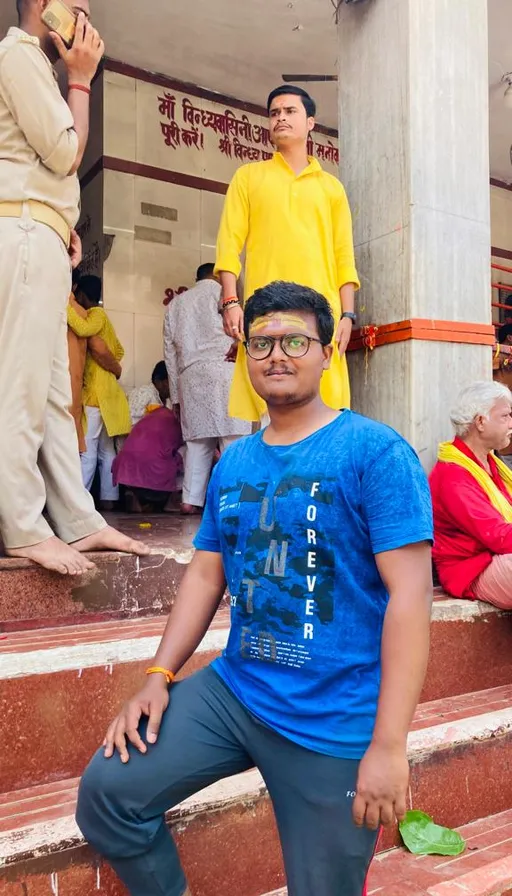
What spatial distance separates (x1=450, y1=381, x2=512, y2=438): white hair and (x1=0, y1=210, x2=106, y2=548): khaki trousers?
76.4 inches

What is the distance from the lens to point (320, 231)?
11.8 ft

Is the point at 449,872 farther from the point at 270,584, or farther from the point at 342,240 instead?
the point at 342,240

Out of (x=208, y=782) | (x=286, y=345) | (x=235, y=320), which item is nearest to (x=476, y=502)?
(x=235, y=320)

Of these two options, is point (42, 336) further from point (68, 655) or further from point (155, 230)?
point (155, 230)

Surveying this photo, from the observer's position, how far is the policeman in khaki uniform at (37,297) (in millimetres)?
2480

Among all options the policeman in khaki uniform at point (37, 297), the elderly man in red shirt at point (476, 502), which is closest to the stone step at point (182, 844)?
the policeman in khaki uniform at point (37, 297)

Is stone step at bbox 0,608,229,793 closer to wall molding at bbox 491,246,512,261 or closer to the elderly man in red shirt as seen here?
the elderly man in red shirt

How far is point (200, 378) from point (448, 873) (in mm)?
3561

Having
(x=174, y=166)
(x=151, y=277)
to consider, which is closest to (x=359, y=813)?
(x=151, y=277)

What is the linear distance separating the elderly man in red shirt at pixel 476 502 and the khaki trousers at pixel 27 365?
1.78m

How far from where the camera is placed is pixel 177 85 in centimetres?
673

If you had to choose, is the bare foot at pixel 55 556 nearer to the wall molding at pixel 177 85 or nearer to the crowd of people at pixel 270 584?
the crowd of people at pixel 270 584

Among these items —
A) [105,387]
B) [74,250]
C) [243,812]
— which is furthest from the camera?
[105,387]

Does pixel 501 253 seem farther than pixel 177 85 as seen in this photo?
Yes
